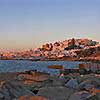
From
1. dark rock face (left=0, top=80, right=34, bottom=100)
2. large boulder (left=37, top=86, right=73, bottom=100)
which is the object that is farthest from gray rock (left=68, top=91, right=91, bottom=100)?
dark rock face (left=0, top=80, right=34, bottom=100)

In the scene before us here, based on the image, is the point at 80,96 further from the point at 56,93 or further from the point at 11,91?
the point at 11,91

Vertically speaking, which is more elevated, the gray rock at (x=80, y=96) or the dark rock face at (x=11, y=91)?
the dark rock face at (x=11, y=91)

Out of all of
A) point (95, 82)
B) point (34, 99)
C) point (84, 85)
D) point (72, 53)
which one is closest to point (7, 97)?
point (34, 99)

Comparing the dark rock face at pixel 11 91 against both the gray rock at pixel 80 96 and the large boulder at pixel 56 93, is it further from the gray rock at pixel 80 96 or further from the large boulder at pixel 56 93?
the gray rock at pixel 80 96

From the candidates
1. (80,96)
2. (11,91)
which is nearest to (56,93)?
(80,96)

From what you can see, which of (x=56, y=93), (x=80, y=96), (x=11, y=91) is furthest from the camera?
(x=11, y=91)

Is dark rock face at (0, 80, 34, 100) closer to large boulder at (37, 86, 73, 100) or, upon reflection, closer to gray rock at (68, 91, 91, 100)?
large boulder at (37, 86, 73, 100)

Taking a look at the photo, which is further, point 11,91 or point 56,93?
point 11,91

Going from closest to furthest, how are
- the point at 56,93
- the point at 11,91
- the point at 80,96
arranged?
the point at 80,96
the point at 56,93
the point at 11,91

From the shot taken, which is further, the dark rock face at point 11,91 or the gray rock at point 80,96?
the dark rock face at point 11,91

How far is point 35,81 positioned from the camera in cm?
1337

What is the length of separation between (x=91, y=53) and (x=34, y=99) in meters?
145

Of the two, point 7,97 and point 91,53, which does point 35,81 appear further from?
point 91,53

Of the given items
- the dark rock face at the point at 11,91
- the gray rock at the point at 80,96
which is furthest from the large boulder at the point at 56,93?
the dark rock face at the point at 11,91
